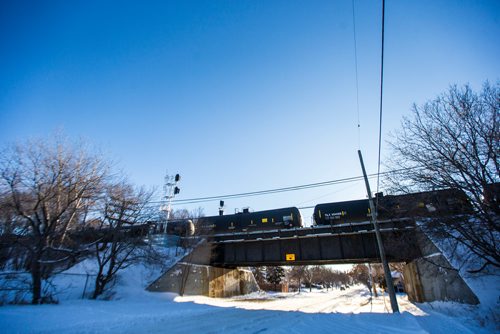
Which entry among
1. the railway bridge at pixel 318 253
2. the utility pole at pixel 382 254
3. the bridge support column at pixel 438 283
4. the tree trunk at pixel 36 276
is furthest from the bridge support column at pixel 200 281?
the bridge support column at pixel 438 283

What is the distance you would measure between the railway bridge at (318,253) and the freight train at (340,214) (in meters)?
1.16

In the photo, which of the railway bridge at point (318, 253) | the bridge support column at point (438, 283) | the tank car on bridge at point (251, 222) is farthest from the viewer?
the tank car on bridge at point (251, 222)

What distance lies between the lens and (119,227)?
59.4 ft

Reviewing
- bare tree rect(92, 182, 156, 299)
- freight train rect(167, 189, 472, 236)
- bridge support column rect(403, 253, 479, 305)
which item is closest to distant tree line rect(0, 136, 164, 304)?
bare tree rect(92, 182, 156, 299)

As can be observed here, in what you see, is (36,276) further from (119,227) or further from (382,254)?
(382,254)

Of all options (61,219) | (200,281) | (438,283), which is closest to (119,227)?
(61,219)

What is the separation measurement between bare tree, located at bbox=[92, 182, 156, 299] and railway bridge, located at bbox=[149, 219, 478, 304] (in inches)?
179

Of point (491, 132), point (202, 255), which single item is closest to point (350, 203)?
point (491, 132)

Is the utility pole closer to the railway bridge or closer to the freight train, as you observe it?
the freight train

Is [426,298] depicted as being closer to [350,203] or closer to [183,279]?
[350,203]

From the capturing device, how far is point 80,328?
7.64 meters

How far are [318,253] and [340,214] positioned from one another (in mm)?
4599

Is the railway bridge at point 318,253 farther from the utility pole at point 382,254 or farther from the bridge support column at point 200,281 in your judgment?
the utility pole at point 382,254

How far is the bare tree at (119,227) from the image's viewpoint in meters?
17.8
